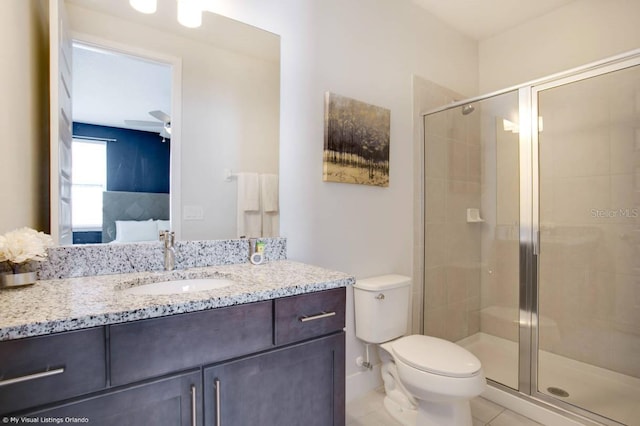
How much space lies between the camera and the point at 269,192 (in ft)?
5.48

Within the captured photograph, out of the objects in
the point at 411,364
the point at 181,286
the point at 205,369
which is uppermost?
the point at 181,286

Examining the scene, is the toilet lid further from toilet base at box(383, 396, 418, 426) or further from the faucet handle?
the faucet handle

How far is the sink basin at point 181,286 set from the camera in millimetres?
1192

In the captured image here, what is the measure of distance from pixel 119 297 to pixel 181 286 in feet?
1.22

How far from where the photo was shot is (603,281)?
1938mm

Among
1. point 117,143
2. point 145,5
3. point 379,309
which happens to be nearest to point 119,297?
point 117,143

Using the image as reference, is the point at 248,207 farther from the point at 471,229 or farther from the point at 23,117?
the point at 471,229

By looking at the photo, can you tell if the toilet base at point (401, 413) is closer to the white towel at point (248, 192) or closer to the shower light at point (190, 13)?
the white towel at point (248, 192)

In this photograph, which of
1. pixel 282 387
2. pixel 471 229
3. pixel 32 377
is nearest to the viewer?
pixel 32 377

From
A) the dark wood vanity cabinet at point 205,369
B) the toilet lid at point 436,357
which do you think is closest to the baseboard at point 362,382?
the toilet lid at point 436,357

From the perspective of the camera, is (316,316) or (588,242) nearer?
(316,316)

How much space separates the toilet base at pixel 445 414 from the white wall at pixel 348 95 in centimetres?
48

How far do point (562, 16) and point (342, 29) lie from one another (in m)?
1.75

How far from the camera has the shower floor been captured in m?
1.72
